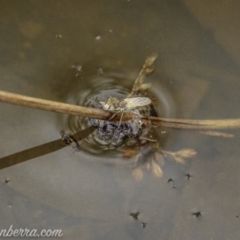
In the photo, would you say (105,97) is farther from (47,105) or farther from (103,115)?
(47,105)

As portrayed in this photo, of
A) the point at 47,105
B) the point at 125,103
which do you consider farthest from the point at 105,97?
the point at 47,105

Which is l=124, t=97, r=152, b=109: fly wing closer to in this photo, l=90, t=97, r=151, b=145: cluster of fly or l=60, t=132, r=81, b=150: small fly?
l=90, t=97, r=151, b=145: cluster of fly

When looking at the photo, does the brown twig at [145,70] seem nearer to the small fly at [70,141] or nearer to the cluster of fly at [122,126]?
the cluster of fly at [122,126]

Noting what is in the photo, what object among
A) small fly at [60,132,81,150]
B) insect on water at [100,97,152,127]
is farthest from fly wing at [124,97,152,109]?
small fly at [60,132,81,150]

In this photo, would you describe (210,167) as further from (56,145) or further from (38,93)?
(38,93)

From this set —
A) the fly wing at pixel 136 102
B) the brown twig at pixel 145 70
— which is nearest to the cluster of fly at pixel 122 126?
the fly wing at pixel 136 102
